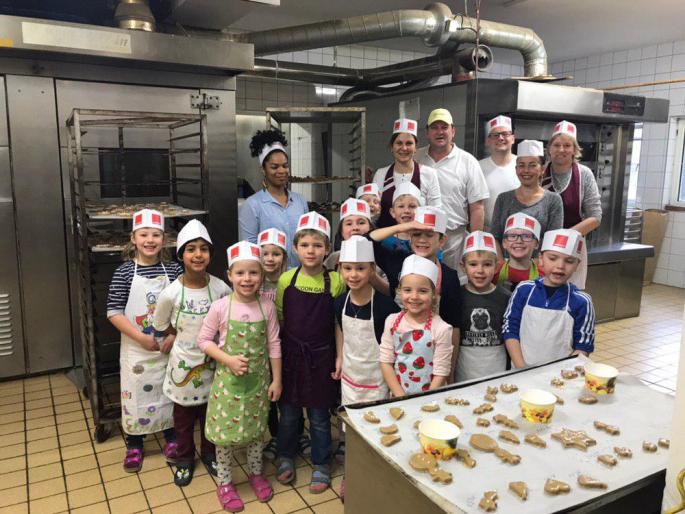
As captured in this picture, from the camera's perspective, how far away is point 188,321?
6.80 feet

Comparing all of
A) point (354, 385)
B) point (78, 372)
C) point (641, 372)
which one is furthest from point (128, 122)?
point (641, 372)

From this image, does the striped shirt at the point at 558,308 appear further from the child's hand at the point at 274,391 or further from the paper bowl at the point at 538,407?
the child's hand at the point at 274,391

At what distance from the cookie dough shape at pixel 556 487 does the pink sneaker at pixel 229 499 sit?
4.26 ft

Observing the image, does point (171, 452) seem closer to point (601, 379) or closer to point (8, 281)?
point (8, 281)

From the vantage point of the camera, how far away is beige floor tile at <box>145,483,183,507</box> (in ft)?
6.70

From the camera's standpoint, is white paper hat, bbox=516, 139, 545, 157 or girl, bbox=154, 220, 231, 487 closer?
girl, bbox=154, 220, 231, 487

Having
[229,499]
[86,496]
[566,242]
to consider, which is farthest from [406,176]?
[86,496]

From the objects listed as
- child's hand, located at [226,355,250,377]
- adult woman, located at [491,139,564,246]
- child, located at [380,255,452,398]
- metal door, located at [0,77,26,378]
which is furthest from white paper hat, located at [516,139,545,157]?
metal door, located at [0,77,26,378]

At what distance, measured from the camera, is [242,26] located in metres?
4.93

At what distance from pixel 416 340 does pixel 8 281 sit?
254 cm

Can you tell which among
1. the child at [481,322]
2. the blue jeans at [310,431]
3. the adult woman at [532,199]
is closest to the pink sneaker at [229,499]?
the blue jeans at [310,431]

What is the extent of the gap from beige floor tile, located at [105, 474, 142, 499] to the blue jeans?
23.5 inches

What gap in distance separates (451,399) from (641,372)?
8.90ft

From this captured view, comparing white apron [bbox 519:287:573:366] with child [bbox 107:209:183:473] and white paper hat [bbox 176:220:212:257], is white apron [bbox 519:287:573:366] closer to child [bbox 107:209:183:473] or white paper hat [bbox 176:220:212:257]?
white paper hat [bbox 176:220:212:257]
